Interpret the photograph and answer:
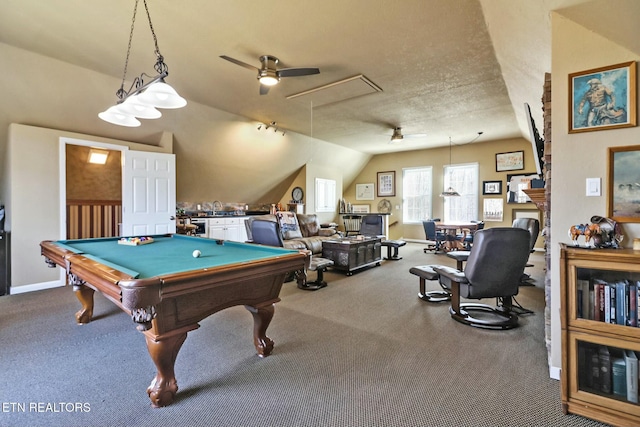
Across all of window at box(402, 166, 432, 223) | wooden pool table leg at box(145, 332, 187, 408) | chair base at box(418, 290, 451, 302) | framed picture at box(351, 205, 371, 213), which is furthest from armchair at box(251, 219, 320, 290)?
framed picture at box(351, 205, 371, 213)

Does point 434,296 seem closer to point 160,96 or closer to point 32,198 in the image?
point 160,96

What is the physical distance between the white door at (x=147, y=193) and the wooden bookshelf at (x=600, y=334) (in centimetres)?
563

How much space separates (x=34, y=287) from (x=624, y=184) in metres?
6.56

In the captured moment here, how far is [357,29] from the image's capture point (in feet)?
9.55

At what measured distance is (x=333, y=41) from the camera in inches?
123

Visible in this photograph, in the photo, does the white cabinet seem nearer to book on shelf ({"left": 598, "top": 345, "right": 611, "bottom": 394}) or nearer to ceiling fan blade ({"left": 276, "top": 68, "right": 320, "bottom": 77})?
ceiling fan blade ({"left": 276, "top": 68, "right": 320, "bottom": 77})

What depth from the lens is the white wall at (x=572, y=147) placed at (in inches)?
72.6

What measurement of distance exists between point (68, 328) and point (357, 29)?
13.5 feet

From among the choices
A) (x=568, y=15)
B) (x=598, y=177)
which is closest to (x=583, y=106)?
(x=598, y=177)

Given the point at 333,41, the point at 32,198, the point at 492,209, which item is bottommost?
the point at 492,209

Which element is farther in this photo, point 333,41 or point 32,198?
point 32,198

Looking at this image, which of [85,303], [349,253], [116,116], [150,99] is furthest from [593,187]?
[85,303]

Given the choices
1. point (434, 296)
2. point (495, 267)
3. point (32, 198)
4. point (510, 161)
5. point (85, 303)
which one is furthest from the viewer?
point (510, 161)

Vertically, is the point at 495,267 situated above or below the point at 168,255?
below
